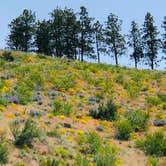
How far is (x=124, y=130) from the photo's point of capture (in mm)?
17203

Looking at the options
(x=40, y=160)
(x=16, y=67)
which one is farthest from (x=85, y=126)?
(x=16, y=67)

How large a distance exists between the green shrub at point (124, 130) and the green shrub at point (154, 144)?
71 centimetres

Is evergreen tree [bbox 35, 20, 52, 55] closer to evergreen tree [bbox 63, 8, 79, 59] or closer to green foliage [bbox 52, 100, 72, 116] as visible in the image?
evergreen tree [bbox 63, 8, 79, 59]

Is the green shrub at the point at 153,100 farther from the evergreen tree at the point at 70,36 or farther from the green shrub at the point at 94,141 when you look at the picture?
the evergreen tree at the point at 70,36

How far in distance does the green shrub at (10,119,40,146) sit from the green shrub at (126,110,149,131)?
4814 millimetres

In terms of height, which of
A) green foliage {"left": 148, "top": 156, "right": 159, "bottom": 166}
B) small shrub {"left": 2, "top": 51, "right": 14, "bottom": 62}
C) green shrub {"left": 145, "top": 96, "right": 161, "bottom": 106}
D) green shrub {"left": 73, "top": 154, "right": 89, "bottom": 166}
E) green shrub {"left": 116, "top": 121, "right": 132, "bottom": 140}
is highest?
small shrub {"left": 2, "top": 51, "right": 14, "bottom": 62}

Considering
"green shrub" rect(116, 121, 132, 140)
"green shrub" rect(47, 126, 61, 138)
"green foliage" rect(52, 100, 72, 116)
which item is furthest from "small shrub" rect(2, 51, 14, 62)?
"green shrub" rect(47, 126, 61, 138)

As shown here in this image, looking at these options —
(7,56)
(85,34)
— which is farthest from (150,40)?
(7,56)

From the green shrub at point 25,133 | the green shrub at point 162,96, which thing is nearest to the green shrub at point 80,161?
the green shrub at point 25,133

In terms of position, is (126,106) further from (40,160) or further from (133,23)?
(133,23)

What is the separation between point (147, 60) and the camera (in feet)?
241

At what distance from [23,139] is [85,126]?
3.78 meters

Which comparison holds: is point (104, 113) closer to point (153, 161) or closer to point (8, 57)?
point (153, 161)

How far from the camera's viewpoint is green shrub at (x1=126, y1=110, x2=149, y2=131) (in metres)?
18.1
